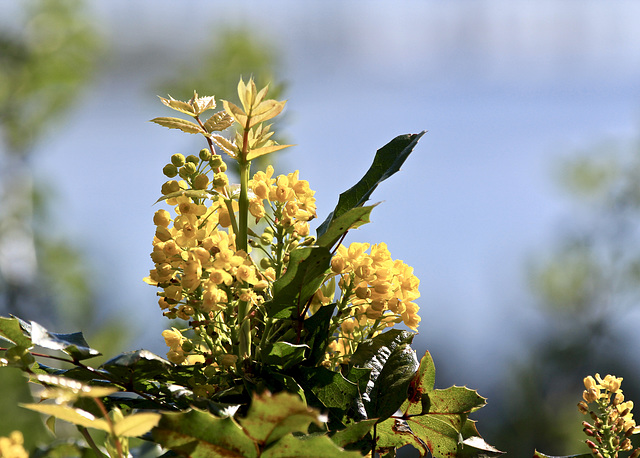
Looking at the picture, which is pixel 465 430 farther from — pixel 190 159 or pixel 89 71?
pixel 89 71

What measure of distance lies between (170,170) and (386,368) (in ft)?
0.51

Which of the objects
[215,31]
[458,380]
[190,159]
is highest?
[215,31]

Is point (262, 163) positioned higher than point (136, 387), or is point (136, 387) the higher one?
point (262, 163)

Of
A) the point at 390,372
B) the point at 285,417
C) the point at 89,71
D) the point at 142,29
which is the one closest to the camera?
the point at 285,417

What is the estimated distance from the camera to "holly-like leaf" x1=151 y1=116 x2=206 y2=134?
30 cm

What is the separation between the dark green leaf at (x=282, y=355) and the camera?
0.27 meters

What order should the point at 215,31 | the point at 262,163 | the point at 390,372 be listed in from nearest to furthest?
the point at 390,372, the point at 262,163, the point at 215,31

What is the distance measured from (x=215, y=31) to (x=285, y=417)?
2.73 m

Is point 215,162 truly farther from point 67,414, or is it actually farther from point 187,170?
point 67,414

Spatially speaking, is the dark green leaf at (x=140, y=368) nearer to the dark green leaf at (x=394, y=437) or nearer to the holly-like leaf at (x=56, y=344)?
the holly-like leaf at (x=56, y=344)

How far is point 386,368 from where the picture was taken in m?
0.29

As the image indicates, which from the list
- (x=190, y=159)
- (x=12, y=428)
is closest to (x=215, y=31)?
(x=12, y=428)

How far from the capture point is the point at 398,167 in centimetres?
30

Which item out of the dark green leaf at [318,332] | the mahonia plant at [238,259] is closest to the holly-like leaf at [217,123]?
the mahonia plant at [238,259]
